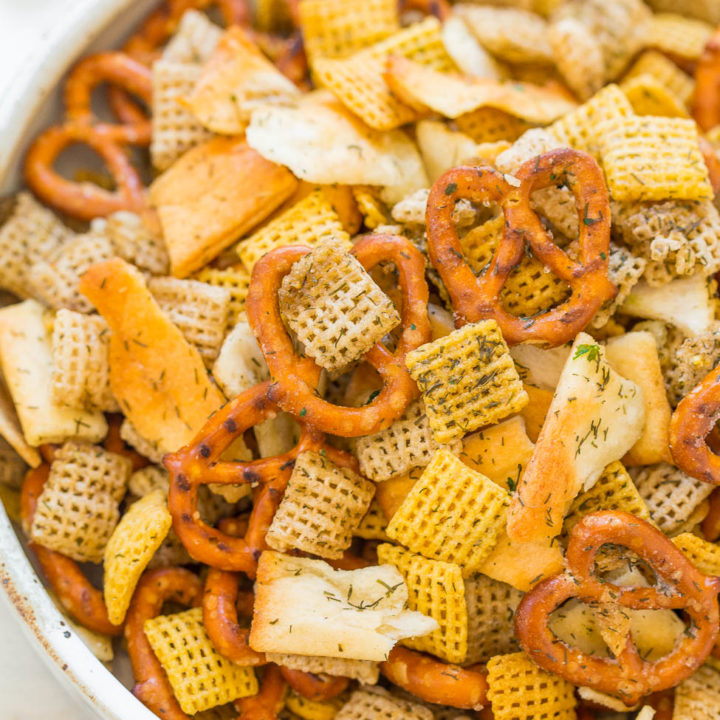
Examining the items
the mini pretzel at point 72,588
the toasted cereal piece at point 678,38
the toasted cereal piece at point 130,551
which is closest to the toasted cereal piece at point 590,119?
the toasted cereal piece at point 678,38

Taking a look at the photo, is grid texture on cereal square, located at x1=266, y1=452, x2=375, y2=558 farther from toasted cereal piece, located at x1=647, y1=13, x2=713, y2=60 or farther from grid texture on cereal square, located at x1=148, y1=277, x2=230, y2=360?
toasted cereal piece, located at x1=647, y1=13, x2=713, y2=60

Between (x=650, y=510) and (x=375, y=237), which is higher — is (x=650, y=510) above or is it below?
below

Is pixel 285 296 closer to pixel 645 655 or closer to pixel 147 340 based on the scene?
pixel 147 340

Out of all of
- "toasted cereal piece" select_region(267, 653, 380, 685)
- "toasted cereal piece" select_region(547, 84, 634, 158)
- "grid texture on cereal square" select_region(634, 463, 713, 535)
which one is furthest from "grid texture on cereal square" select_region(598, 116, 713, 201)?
"toasted cereal piece" select_region(267, 653, 380, 685)

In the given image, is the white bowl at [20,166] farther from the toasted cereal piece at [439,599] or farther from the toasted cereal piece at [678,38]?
the toasted cereal piece at [678,38]

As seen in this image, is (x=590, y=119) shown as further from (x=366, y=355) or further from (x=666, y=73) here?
(x=366, y=355)

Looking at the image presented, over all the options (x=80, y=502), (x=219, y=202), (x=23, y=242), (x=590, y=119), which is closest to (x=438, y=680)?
(x=80, y=502)

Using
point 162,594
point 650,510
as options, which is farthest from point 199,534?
point 650,510
